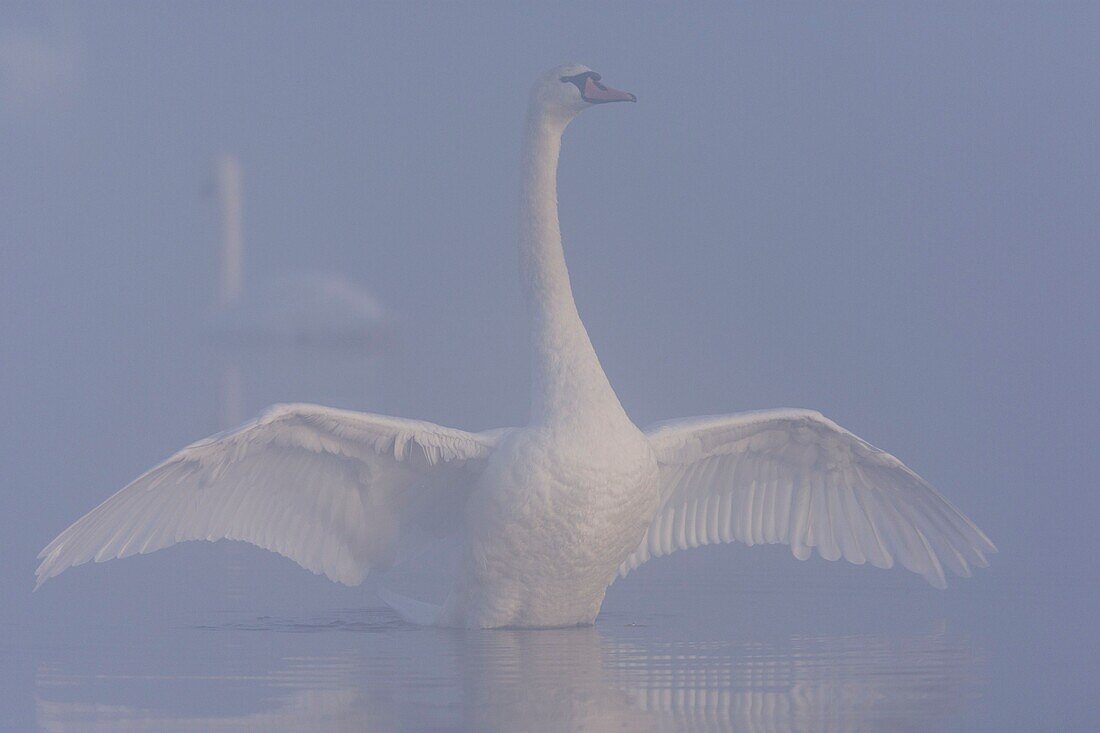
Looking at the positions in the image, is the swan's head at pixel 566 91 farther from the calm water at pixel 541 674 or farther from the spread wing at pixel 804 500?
the calm water at pixel 541 674

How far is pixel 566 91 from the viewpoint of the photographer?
11391 mm

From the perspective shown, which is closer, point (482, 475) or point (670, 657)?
point (670, 657)

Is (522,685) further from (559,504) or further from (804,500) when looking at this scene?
(804,500)

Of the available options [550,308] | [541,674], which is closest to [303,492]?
[550,308]

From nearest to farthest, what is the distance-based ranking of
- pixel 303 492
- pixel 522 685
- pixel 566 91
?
pixel 522 685
pixel 303 492
pixel 566 91

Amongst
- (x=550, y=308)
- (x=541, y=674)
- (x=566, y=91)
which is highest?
(x=566, y=91)

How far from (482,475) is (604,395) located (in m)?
0.92

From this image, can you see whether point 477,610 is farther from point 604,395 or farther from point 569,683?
point 569,683

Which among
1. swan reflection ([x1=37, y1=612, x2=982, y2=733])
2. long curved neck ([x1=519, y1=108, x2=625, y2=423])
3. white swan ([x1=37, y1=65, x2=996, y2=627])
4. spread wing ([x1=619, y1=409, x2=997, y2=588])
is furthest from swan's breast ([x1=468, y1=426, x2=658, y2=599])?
spread wing ([x1=619, y1=409, x2=997, y2=588])

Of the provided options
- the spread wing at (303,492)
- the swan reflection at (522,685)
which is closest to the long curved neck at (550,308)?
the spread wing at (303,492)

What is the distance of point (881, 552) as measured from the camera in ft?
39.5

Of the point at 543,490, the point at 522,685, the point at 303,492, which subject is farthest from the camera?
the point at 303,492

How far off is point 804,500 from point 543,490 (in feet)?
9.31

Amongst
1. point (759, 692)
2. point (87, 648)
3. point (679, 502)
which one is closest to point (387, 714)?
point (759, 692)
